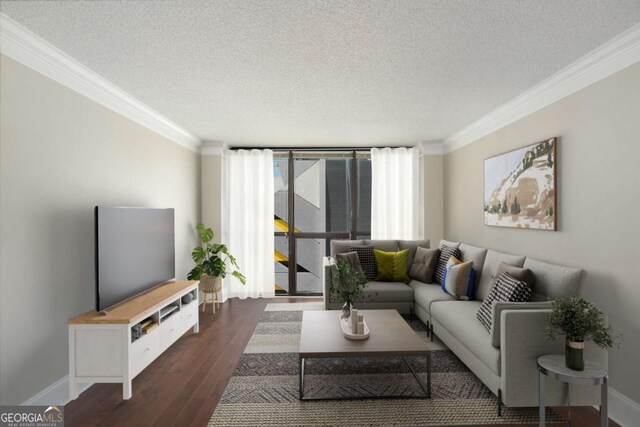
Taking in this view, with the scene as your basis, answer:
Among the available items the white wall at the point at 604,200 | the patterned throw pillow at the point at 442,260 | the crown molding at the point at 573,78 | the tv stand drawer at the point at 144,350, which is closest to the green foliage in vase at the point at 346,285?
the patterned throw pillow at the point at 442,260

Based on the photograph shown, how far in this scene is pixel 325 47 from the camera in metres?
2.20

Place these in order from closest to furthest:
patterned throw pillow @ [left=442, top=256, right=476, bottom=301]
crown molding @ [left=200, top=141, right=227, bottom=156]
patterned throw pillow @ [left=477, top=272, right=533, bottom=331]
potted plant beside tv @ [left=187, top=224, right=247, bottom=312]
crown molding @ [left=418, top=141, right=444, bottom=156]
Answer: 1. patterned throw pillow @ [left=477, top=272, right=533, bottom=331]
2. patterned throw pillow @ [left=442, top=256, right=476, bottom=301]
3. potted plant beside tv @ [left=187, top=224, right=247, bottom=312]
4. crown molding @ [left=200, top=141, right=227, bottom=156]
5. crown molding @ [left=418, top=141, right=444, bottom=156]

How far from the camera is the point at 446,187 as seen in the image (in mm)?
5133

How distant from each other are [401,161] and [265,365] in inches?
149

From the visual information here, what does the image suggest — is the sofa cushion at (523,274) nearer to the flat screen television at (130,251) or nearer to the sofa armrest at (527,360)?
the sofa armrest at (527,360)

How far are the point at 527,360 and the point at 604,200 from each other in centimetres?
132

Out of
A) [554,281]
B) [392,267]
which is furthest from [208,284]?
[554,281]

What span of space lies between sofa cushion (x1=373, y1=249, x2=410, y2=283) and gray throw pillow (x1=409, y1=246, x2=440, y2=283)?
130 millimetres

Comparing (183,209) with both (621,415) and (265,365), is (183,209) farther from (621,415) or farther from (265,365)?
(621,415)

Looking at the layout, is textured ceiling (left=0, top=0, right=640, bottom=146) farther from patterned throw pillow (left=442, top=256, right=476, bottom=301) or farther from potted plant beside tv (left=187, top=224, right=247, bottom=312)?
potted plant beside tv (left=187, top=224, right=247, bottom=312)

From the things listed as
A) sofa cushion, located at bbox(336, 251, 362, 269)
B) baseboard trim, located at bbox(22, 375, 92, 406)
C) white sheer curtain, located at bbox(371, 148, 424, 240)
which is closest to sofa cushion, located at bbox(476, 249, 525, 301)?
sofa cushion, located at bbox(336, 251, 362, 269)

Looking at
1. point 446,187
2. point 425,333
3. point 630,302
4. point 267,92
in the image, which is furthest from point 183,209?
point 630,302

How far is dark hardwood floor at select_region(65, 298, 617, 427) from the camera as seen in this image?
216 centimetres

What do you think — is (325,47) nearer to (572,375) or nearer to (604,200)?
(604,200)
